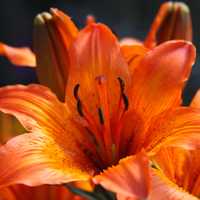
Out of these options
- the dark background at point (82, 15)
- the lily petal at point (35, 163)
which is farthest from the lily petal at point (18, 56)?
the dark background at point (82, 15)

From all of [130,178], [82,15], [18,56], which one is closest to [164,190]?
[130,178]

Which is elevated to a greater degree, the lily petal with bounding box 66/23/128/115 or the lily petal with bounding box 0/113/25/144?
the lily petal with bounding box 66/23/128/115

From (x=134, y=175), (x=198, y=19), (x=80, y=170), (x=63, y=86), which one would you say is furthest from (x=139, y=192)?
(x=198, y=19)

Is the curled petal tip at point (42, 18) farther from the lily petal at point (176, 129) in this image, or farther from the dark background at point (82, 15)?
the dark background at point (82, 15)

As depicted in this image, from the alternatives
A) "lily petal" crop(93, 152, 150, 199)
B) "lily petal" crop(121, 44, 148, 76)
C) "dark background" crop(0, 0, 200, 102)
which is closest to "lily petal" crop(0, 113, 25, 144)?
"lily petal" crop(121, 44, 148, 76)

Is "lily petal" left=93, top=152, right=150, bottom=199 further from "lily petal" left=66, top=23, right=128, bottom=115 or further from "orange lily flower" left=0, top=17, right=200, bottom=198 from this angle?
"lily petal" left=66, top=23, right=128, bottom=115

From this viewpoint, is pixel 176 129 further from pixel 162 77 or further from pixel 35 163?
pixel 35 163
